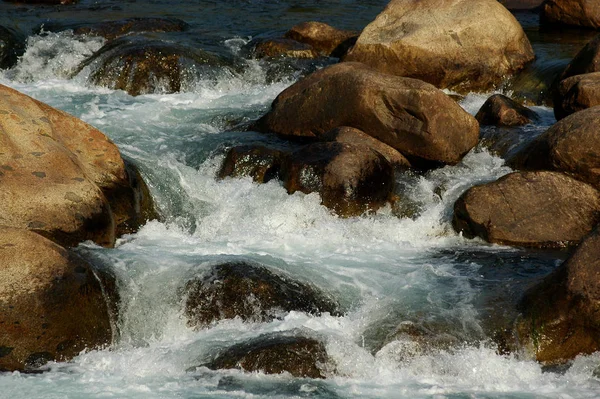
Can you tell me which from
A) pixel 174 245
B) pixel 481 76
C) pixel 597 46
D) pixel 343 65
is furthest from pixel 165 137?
pixel 597 46

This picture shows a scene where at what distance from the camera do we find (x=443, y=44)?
530 inches

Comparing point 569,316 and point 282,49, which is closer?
point 569,316

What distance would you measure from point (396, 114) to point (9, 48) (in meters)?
7.98

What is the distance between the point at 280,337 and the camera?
261 inches

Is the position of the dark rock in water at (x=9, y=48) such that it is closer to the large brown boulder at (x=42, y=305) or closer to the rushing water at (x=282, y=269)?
the rushing water at (x=282, y=269)

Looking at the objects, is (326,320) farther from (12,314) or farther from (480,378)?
(12,314)

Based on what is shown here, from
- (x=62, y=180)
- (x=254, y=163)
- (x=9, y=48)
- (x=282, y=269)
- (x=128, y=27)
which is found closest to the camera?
(x=282, y=269)

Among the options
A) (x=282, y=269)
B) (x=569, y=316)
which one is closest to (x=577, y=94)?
(x=569, y=316)

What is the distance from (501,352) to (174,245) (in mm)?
3367

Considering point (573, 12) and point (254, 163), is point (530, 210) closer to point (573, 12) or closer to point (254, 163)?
point (254, 163)

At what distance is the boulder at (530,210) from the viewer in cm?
897

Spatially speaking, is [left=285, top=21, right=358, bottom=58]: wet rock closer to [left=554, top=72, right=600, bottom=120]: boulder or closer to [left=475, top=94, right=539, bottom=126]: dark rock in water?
[left=475, top=94, right=539, bottom=126]: dark rock in water

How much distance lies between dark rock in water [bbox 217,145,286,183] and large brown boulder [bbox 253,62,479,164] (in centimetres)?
91

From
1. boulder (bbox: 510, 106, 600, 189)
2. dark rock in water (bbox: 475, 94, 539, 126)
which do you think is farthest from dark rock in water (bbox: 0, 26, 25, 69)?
boulder (bbox: 510, 106, 600, 189)
